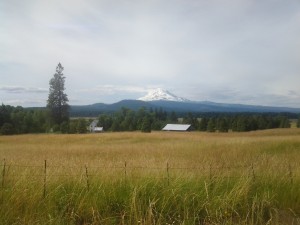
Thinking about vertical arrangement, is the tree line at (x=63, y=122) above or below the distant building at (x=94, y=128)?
above

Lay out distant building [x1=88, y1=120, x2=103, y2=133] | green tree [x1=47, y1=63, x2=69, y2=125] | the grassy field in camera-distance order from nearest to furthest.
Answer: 1. the grassy field
2. green tree [x1=47, y1=63, x2=69, y2=125]
3. distant building [x1=88, y1=120, x2=103, y2=133]

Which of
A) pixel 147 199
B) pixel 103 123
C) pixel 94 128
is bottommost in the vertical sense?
pixel 94 128

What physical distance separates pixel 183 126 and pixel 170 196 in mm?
86016

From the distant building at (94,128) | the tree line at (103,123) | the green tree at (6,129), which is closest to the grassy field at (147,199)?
the tree line at (103,123)

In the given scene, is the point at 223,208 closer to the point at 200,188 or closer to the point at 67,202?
the point at 200,188

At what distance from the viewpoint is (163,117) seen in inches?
5497

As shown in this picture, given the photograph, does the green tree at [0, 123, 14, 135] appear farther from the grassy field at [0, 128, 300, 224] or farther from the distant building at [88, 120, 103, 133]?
the grassy field at [0, 128, 300, 224]

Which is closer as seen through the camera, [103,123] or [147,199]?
[147,199]

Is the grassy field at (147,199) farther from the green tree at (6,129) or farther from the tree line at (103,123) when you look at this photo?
the green tree at (6,129)

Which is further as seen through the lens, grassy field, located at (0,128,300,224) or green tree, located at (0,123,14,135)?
green tree, located at (0,123,14,135)

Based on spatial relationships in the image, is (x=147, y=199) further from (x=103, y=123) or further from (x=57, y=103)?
(x=103, y=123)

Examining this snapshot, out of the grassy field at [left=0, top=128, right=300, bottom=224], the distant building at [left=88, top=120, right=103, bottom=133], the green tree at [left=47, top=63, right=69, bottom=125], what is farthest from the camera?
the distant building at [left=88, top=120, right=103, bottom=133]

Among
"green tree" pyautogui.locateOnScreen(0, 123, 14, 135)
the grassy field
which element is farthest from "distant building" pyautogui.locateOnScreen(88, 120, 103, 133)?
the grassy field

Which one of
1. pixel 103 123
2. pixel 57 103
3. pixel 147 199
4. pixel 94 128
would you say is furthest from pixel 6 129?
pixel 147 199
